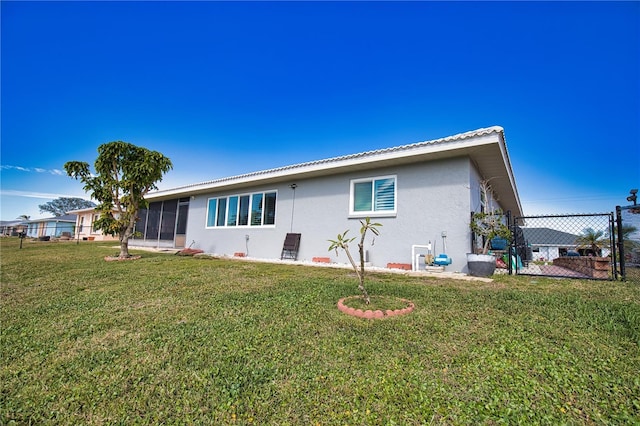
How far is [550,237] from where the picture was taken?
1247cm

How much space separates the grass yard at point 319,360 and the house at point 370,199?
2952 millimetres

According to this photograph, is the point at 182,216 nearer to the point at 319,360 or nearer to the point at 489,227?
the point at 489,227

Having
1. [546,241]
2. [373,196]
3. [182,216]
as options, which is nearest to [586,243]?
[373,196]

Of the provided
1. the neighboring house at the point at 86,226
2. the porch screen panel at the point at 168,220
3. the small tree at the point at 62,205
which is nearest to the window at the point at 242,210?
the porch screen panel at the point at 168,220

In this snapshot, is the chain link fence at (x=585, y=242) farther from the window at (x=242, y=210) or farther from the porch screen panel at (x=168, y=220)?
the porch screen panel at (x=168, y=220)

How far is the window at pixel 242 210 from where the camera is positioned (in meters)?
9.71

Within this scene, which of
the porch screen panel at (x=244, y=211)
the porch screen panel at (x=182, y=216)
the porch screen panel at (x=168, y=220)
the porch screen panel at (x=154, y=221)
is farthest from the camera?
the porch screen panel at (x=154, y=221)

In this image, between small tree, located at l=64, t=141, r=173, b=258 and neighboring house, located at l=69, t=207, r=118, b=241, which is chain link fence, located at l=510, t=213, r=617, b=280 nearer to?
small tree, located at l=64, t=141, r=173, b=258

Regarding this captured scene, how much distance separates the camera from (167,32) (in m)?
8.80

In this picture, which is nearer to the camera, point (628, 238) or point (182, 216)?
point (628, 238)

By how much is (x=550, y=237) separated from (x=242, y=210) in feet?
44.9

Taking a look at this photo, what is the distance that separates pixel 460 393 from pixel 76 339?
325cm

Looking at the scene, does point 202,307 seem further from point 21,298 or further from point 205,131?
point 205,131

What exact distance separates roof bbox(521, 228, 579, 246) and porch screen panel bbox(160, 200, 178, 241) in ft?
50.9
